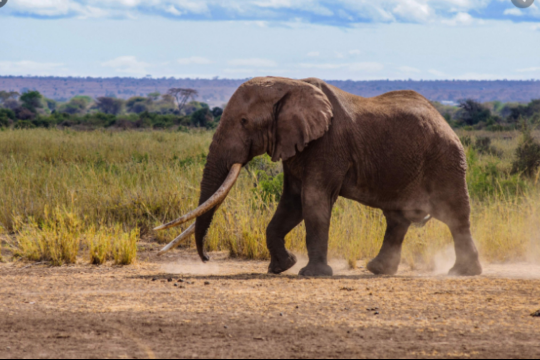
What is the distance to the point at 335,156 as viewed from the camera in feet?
24.0

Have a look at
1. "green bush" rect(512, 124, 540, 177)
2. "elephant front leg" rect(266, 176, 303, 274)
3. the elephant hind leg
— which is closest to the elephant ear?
"elephant front leg" rect(266, 176, 303, 274)

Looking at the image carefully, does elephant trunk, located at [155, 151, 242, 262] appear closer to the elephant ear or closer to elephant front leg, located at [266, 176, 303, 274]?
the elephant ear

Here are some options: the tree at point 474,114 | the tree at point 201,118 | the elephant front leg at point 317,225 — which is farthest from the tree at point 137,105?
the elephant front leg at point 317,225

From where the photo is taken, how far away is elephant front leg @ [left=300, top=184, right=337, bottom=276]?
719 cm

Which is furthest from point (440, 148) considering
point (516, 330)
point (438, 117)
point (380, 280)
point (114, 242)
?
point (114, 242)

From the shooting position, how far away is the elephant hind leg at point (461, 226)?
7660 mm

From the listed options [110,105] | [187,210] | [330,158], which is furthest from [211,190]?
[110,105]

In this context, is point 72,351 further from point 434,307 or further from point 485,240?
point 485,240

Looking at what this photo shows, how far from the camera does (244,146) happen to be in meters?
7.26

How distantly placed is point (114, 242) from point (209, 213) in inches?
Answer: 70.1

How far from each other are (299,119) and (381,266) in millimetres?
2007

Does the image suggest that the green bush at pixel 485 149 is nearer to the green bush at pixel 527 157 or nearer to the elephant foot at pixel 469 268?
the green bush at pixel 527 157

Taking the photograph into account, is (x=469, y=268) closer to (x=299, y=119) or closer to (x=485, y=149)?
(x=299, y=119)

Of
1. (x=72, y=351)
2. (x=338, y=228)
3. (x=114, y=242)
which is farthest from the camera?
(x=338, y=228)
